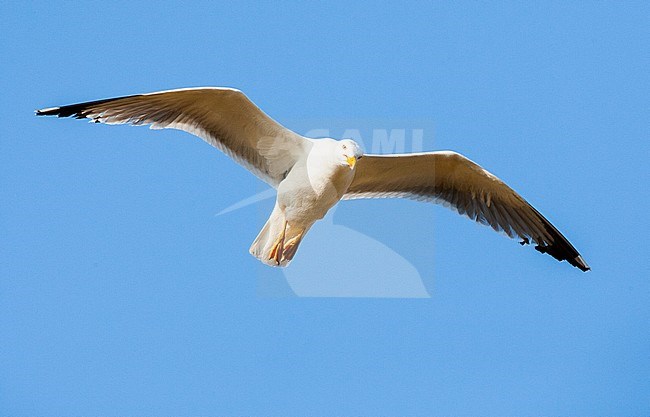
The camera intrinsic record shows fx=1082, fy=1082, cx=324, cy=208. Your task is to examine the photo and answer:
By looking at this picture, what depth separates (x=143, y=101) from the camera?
21.9 ft

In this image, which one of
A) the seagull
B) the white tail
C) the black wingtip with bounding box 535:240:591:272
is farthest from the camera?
the black wingtip with bounding box 535:240:591:272

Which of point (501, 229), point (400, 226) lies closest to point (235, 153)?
point (400, 226)

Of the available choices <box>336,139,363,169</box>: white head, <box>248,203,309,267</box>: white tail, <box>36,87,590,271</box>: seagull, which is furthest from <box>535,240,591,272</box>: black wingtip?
<box>336,139,363,169</box>: white head

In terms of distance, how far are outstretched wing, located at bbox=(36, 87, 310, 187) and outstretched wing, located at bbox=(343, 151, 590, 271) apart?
1.88 ft

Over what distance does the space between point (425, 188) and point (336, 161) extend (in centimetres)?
130

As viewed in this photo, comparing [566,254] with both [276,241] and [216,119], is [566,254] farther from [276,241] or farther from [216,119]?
[216,119]

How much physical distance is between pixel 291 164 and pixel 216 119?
55cm

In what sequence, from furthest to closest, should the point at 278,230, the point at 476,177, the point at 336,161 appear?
the point at 476,177 < the point at 278,230 < the point at 336,161

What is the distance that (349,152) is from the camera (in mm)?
6211

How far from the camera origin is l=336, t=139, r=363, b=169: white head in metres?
6.20

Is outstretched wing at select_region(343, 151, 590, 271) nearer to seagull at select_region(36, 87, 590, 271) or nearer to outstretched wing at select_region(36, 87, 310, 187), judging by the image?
seagull at select_region(36, 87, 590, 271)

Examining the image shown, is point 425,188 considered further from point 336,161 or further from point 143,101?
point 143,101

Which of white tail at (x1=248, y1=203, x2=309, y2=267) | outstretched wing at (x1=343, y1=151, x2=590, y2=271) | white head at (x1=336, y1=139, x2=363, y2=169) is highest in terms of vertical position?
outstretched wing at (x1=343, y1=151, x2=590, y2=271)

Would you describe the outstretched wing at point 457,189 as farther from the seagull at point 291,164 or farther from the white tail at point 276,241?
the white tail at point 276,241
